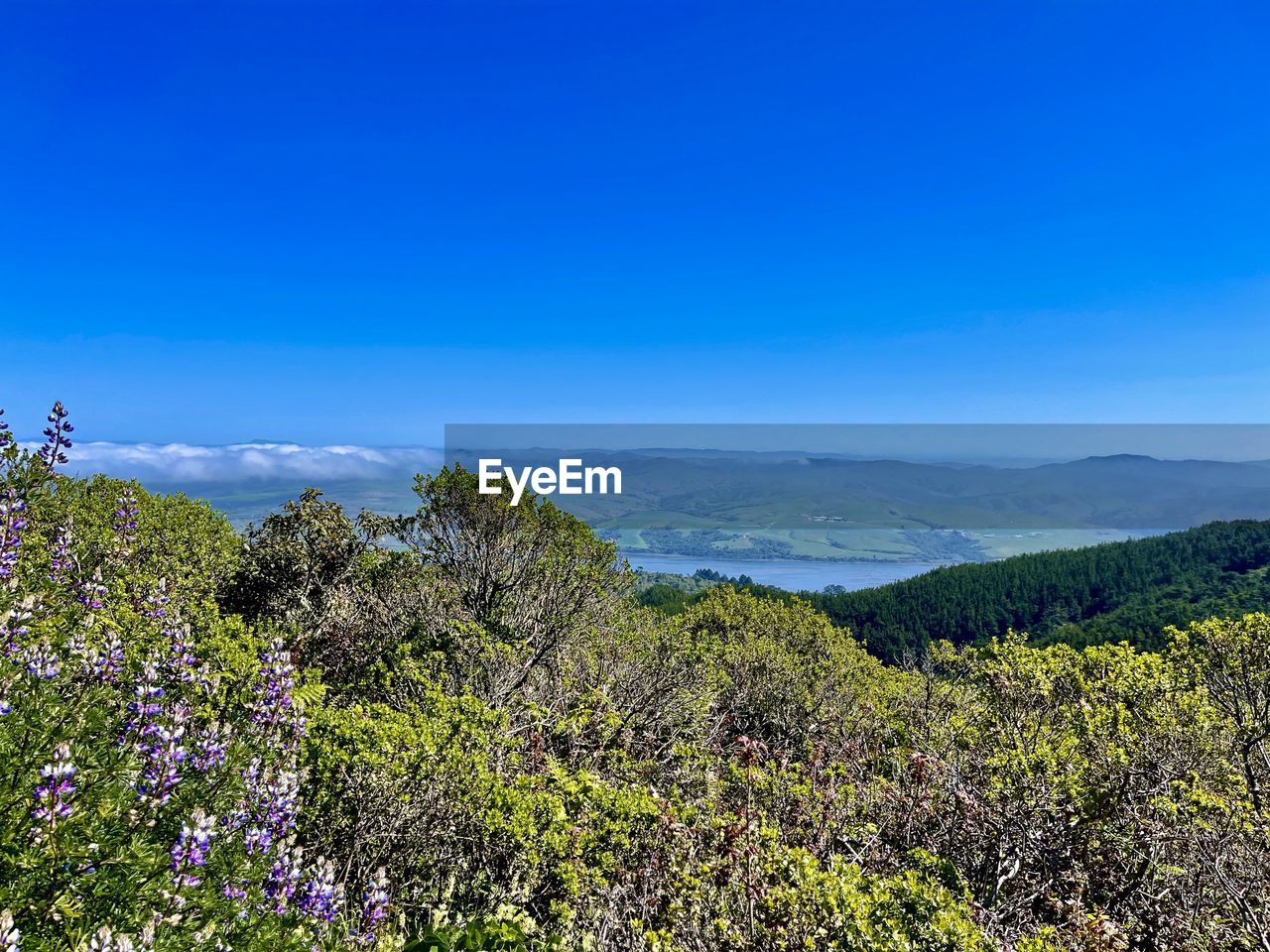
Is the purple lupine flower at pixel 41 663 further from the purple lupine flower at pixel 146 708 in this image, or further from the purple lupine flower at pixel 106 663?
the purple lupine flower at pixel 146 708

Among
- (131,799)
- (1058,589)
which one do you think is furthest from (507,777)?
(1058,589)

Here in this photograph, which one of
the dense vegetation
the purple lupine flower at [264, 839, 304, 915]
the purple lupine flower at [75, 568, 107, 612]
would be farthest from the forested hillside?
the purple lupine flower at [264, 839, 304, 915]

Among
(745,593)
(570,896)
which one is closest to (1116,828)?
(570,896)

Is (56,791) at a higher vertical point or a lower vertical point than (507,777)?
higher

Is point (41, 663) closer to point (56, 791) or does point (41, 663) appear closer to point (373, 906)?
point (56, 791)

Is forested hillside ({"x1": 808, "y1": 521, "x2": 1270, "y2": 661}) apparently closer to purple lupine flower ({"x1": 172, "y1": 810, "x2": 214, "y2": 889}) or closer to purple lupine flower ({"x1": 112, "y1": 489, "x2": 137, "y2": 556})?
purple lupine flower ({"x1": 112, "y1": 489, "x2": 137, "y2": 556})
